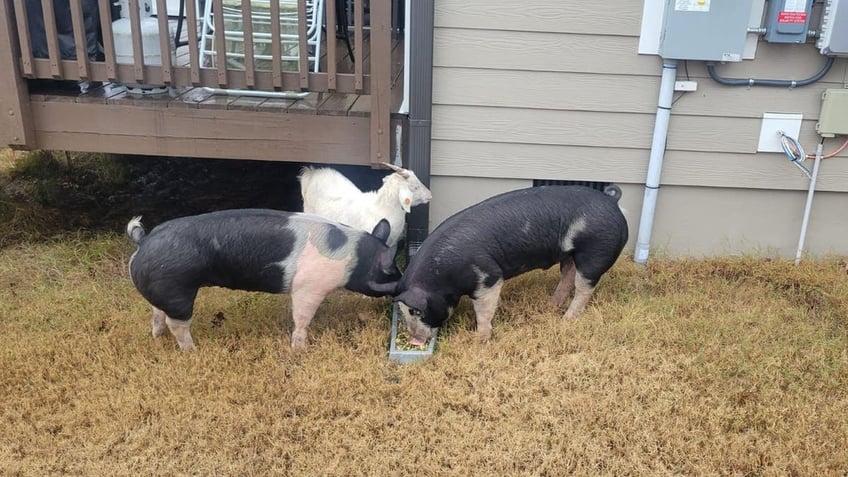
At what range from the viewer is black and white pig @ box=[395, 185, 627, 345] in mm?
3859

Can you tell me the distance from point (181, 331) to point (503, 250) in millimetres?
1763

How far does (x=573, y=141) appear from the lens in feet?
15.7

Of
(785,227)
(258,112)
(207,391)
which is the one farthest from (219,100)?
(785,227)

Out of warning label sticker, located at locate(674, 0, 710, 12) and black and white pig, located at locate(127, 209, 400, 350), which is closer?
black and white pig, located at locate(127, 209, 400, 350)

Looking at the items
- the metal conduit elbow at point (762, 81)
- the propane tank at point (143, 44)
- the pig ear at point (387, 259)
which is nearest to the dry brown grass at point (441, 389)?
the pig ear at point (387, 259)

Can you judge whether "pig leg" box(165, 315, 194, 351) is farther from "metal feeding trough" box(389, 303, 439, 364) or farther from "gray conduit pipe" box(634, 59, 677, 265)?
"gray conduit pipe" box(634, 59, 677, 265)

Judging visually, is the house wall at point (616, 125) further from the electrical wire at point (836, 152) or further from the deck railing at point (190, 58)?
the deck railing at point (190, 58)

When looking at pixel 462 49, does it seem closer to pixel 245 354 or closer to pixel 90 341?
pixel 245 354

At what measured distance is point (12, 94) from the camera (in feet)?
14.2

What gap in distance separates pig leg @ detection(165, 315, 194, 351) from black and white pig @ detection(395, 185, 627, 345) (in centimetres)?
112

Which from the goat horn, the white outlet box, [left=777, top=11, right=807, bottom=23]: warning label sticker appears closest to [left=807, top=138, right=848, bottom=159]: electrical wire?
the white outlet box

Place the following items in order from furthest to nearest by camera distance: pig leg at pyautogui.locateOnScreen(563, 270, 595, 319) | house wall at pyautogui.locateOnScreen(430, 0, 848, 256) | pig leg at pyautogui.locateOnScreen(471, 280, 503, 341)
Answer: house wall at pyautogui.locateOnScreen(430, 0, 848, 256), pig leg at pyautogui.locateOnScreen(563, 270, 595, 319), pig leg at pyautogui.locateOnScreen(471, 280, 503, 341)

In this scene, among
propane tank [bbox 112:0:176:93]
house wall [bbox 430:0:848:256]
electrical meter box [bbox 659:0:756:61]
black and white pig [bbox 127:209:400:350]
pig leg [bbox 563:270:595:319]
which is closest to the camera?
black and white pig [bbox 127:209:400:350]

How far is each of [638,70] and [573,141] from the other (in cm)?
60
